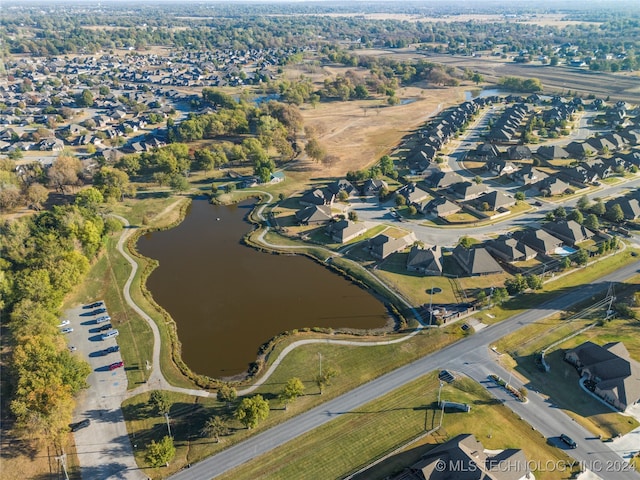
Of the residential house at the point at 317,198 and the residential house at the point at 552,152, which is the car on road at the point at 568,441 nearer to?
the residential house at the point at 317,198

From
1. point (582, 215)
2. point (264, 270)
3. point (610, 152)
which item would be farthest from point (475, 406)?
point (610, 152)

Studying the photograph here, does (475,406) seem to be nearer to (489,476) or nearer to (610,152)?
(489,476)

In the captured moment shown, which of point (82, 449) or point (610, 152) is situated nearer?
point (82, 449)

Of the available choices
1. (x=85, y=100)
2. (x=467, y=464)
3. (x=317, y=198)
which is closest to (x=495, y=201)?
(x=317, y=198)

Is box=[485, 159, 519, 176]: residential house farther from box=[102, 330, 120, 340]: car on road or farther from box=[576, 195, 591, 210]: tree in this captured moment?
box=[102, 330, 120, 340]: car on road

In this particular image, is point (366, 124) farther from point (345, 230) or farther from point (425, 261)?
point (425, 261)

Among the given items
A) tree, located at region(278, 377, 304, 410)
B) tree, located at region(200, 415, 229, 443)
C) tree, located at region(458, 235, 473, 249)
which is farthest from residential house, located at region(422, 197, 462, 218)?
tree, located at region(200, 415, 229, 443)
